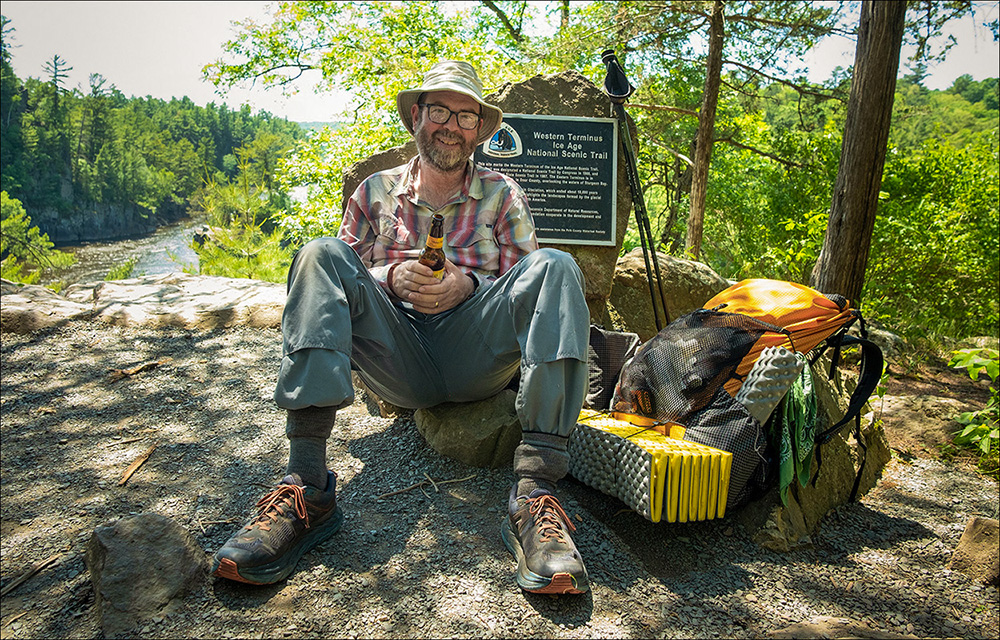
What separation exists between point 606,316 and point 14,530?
3.37 metres

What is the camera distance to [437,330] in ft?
7.73

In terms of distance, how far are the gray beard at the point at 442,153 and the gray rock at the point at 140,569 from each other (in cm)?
170

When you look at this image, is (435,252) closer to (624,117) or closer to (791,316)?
(791,316)

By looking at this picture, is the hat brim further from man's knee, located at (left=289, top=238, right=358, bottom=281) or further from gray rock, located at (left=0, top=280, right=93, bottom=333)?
gray rock, located at (left=0, top=280, right=93, bottom=333)

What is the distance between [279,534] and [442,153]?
5.41ft

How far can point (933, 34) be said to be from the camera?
6441 millimetres

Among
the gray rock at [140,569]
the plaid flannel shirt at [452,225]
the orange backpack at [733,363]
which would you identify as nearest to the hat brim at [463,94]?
the plaid flannel shirt at [452,225]

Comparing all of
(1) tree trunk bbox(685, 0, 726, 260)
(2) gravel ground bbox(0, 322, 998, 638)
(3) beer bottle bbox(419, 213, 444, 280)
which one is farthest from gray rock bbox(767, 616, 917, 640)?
(1) tree trunk bbox(685, 0, 726, 260)

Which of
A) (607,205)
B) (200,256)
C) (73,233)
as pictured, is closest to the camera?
(607,205)

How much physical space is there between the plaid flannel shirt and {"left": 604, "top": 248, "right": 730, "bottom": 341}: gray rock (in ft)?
6.36

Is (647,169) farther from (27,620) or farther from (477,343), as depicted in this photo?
(27,620)

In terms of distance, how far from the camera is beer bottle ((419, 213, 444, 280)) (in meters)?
2.12

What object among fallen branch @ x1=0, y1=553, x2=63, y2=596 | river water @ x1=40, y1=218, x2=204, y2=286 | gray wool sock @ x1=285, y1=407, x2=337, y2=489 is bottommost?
river water @ x1=40, y1=218, x2=204, y2=286

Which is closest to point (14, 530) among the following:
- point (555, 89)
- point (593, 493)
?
point (593, 493)
